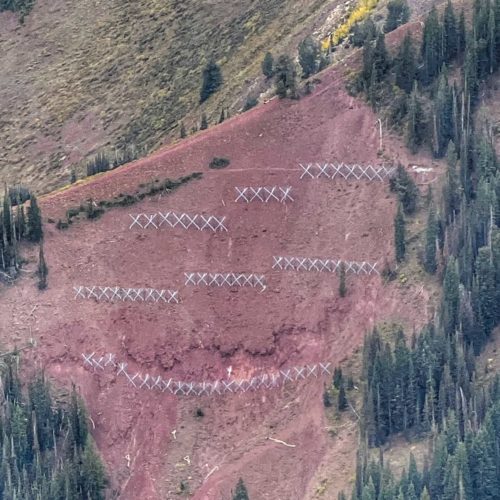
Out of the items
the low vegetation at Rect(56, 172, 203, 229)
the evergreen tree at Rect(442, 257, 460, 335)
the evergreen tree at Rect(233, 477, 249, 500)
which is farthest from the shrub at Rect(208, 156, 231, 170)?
the evergreen tree at Rect(233, 477, 249, 500)

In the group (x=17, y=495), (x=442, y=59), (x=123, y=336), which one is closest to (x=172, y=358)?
(x=123, y=336)

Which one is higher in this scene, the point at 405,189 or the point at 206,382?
the point at 405,189

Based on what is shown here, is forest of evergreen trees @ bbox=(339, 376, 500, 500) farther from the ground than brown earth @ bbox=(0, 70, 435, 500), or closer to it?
closer to it

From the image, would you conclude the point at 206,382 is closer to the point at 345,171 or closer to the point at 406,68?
the point at 345,171

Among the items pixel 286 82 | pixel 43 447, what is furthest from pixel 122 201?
pixel 43 447

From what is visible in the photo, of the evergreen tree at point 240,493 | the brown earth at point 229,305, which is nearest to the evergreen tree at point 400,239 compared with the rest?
the brown earth at point 229,305

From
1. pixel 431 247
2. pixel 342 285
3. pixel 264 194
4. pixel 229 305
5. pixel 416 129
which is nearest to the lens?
pixel 431 247

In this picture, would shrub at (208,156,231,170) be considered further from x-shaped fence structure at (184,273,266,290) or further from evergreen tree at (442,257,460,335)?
evergreen tree at (442,257,460,335)
